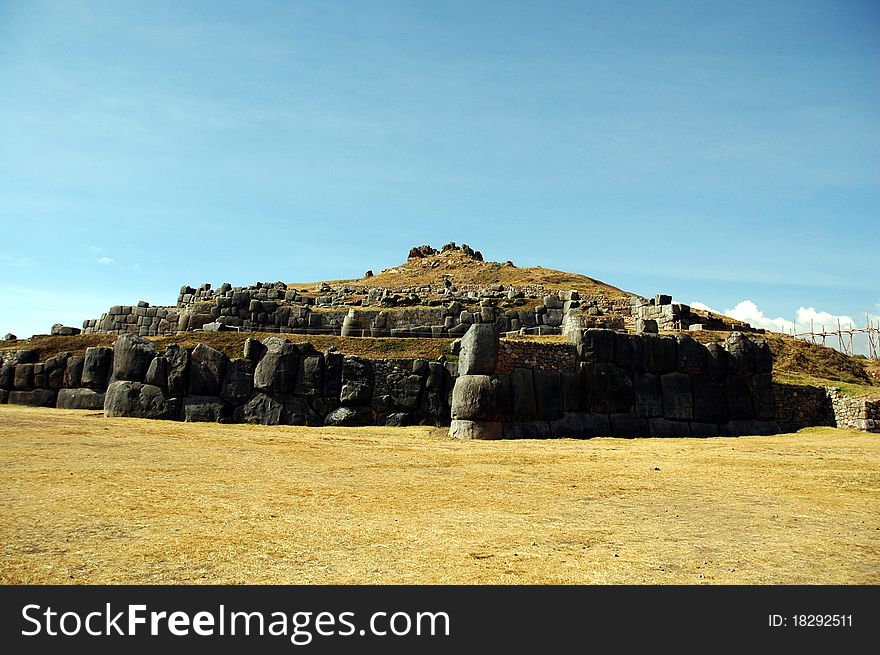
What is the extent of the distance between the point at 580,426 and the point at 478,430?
3.63 meters

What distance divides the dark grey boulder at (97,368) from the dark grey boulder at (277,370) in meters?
8.57

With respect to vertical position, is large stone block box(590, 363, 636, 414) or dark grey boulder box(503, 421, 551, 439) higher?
large stone block box(590, 363, 636, 414)

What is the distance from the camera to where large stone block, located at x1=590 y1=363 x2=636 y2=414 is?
21.5m

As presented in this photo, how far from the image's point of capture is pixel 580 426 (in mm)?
20953

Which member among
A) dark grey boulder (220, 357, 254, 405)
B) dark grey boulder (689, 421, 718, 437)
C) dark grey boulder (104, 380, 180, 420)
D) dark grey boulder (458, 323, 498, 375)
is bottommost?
dark grey boulder (689, 421, 718, 437)

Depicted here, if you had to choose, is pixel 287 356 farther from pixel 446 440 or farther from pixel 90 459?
pixel 90 459

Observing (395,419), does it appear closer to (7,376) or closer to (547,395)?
(547,395)

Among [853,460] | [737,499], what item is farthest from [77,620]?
[853,460]

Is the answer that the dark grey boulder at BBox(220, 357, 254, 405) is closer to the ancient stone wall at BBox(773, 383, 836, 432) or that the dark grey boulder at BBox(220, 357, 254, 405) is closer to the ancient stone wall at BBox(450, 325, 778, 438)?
the ancient stone wall at BBox(450, 325, 778, 438)

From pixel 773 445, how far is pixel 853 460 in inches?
146

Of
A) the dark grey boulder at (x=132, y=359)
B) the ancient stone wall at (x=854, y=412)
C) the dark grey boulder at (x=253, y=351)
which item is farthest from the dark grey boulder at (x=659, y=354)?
the dark grey boulder at (x=132, y=359)

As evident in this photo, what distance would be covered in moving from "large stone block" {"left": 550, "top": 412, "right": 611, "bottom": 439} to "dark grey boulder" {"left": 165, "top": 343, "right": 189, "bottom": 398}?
11869 millimetres

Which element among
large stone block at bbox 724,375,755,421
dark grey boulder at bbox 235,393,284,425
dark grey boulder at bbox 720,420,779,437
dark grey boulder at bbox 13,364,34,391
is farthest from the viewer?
dark grey boulder at bbox 13,364,34,391

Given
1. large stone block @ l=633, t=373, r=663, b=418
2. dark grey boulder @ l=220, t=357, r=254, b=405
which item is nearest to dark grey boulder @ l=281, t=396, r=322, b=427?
dark grey boulder @ l=220, t=357, r=254, b=405
